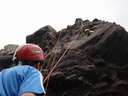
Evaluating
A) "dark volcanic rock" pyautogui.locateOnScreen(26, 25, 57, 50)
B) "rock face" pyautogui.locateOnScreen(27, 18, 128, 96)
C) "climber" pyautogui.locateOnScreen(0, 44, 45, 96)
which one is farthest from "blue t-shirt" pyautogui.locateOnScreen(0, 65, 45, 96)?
"dark volcanic rock" pyautogui.locateOnScreen(26, 25, 57, 50)

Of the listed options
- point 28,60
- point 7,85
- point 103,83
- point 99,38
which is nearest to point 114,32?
point 99,38

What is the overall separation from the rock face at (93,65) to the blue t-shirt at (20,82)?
6.67 metres

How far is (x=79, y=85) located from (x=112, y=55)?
1.60 metres

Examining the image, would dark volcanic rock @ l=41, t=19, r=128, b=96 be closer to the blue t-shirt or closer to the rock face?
the rock face

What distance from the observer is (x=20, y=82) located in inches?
181

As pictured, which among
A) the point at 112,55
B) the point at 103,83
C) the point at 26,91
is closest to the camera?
the point at 26,91

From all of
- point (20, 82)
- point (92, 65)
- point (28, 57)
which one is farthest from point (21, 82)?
point (92, 65)

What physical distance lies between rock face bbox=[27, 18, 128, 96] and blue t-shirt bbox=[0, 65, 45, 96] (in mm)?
6667

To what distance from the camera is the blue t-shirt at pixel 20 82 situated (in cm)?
451

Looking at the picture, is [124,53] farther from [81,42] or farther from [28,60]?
[28,60]

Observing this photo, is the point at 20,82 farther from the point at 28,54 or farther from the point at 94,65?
the point at 94,65

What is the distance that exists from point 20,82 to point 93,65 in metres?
7.36

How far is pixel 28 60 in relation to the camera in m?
5.31

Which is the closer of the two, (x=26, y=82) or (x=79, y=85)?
(x=26, y=82)
